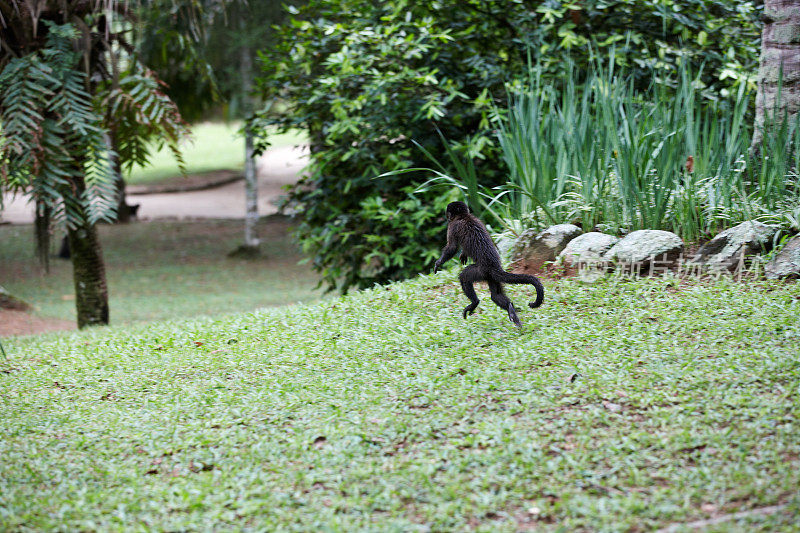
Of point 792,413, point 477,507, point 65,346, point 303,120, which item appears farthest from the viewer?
point 303,120

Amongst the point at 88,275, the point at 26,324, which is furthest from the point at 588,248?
the point at 26,324

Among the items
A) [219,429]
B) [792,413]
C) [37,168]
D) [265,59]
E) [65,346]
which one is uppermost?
[265,59]

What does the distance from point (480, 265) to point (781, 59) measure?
344cm

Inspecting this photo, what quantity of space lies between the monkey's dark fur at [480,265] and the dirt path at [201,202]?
1558 centimetres

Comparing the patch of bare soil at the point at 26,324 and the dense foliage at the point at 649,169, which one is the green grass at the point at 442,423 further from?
the patch of bare soil at the point at 26,324

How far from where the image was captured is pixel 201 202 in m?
24.7

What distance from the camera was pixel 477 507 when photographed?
306 centimetres

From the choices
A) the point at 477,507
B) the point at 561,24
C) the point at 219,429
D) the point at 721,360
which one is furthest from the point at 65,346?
the point at 561,24

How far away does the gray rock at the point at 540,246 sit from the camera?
6184 mm

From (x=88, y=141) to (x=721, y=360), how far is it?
6323 millimetres

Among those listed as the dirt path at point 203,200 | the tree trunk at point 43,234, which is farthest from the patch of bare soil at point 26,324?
the dirt path at point 203,200

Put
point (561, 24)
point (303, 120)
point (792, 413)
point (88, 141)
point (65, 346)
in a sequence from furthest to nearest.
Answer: point (303, 120) → point (561, 24) → point (88, 141) → point (65, 346) → point (792, 413)

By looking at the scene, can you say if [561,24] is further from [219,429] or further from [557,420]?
[219,429]

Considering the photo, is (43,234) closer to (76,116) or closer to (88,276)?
(88,276)
